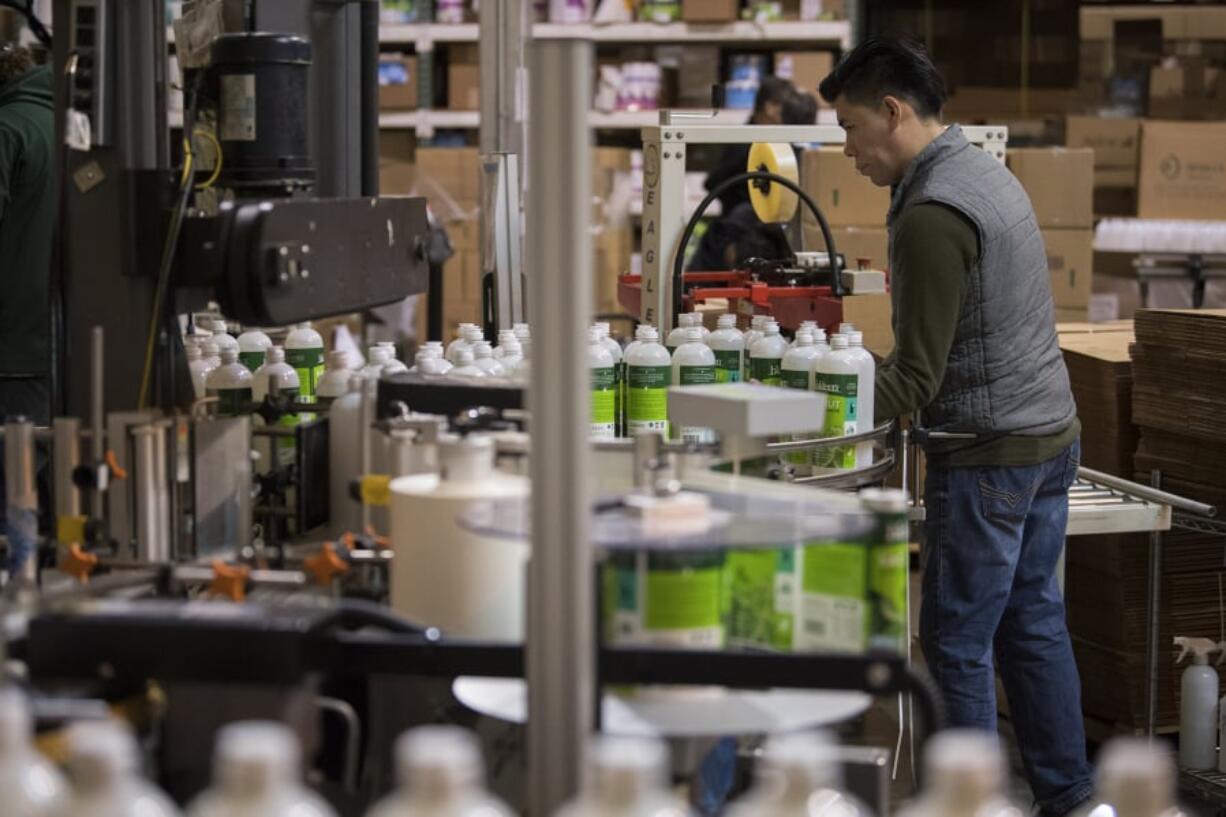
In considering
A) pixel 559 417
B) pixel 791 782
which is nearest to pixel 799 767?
pixel 791 782

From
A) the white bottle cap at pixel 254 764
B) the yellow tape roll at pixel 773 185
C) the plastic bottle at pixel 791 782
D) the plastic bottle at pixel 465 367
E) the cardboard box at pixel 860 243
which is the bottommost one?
the plastic bottle at pixel 791 782

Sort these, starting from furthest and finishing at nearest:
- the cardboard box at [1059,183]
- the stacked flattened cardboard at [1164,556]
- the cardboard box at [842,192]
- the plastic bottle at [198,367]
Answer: the cardboard box at [1059,183]
the cardboard box at [842,192]
the stacked flattened cardboard at [1164,556]
the plastic bottle at [198,367]

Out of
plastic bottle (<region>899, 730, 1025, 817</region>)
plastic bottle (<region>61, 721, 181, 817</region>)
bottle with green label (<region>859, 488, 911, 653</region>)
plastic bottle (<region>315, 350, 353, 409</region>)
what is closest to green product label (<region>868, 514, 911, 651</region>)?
bottle with green label (<region>859, 488, 911, 653</region>)

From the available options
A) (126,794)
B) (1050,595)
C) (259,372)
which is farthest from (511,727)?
(1050,595)

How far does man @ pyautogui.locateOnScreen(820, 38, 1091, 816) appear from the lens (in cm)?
326

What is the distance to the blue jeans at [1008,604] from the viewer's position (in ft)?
11.0

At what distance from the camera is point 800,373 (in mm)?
3275

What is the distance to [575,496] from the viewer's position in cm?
156

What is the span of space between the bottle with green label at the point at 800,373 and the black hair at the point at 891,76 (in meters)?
0.49

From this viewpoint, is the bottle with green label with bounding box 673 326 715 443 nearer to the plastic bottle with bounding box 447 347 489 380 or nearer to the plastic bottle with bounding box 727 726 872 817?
the plastic bottle with bounding box 447 347 489 380

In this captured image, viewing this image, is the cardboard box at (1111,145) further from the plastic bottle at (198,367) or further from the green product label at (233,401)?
the green product label at (233,401)

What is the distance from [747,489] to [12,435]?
91 cm

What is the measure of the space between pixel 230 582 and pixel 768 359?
1.54m

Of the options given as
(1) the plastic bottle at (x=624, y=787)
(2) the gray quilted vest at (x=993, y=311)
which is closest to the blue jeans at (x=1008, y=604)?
(2) the gray quilted vest at (x=993, y=311)
